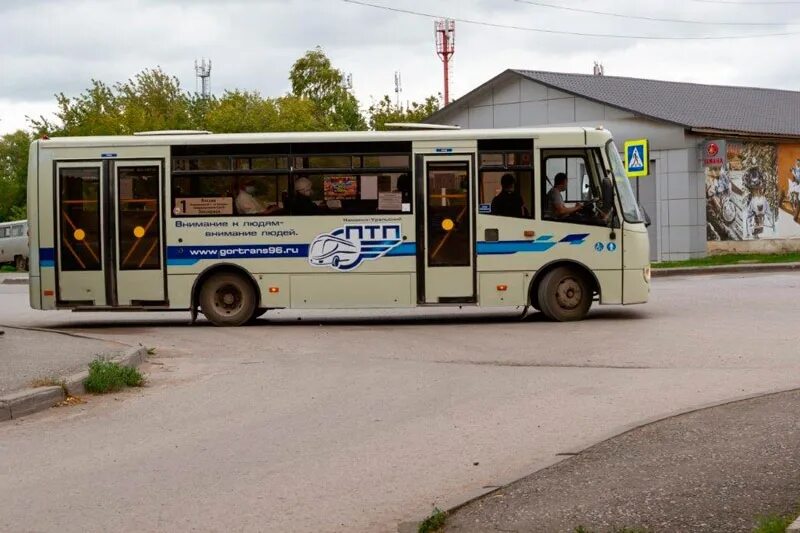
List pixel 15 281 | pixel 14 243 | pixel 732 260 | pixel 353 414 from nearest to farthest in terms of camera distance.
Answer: pixel 353 414
pixel 732 260
pixel 15 281
pixel 14 243

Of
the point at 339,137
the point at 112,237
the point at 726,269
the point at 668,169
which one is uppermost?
the point at 668,169

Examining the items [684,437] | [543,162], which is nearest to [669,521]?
[684,437]

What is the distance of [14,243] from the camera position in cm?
5028

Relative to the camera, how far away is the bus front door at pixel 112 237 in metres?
18.6

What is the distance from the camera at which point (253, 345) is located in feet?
52.5

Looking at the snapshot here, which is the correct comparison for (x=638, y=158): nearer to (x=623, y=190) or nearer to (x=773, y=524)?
(x=623, y=190)

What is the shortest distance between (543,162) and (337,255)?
11.1ft

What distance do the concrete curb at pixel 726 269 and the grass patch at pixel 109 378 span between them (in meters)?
20.1

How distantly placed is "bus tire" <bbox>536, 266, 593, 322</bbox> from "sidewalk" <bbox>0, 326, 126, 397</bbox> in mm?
6527

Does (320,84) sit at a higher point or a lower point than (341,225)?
higher

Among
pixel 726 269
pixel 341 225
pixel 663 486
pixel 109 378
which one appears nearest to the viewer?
pixel 663 486

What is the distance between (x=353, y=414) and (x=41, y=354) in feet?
17.1

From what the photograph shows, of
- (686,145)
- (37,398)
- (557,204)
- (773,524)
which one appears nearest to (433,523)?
(773,524)

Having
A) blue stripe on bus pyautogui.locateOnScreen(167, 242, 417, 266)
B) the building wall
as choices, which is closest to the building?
the building wall
